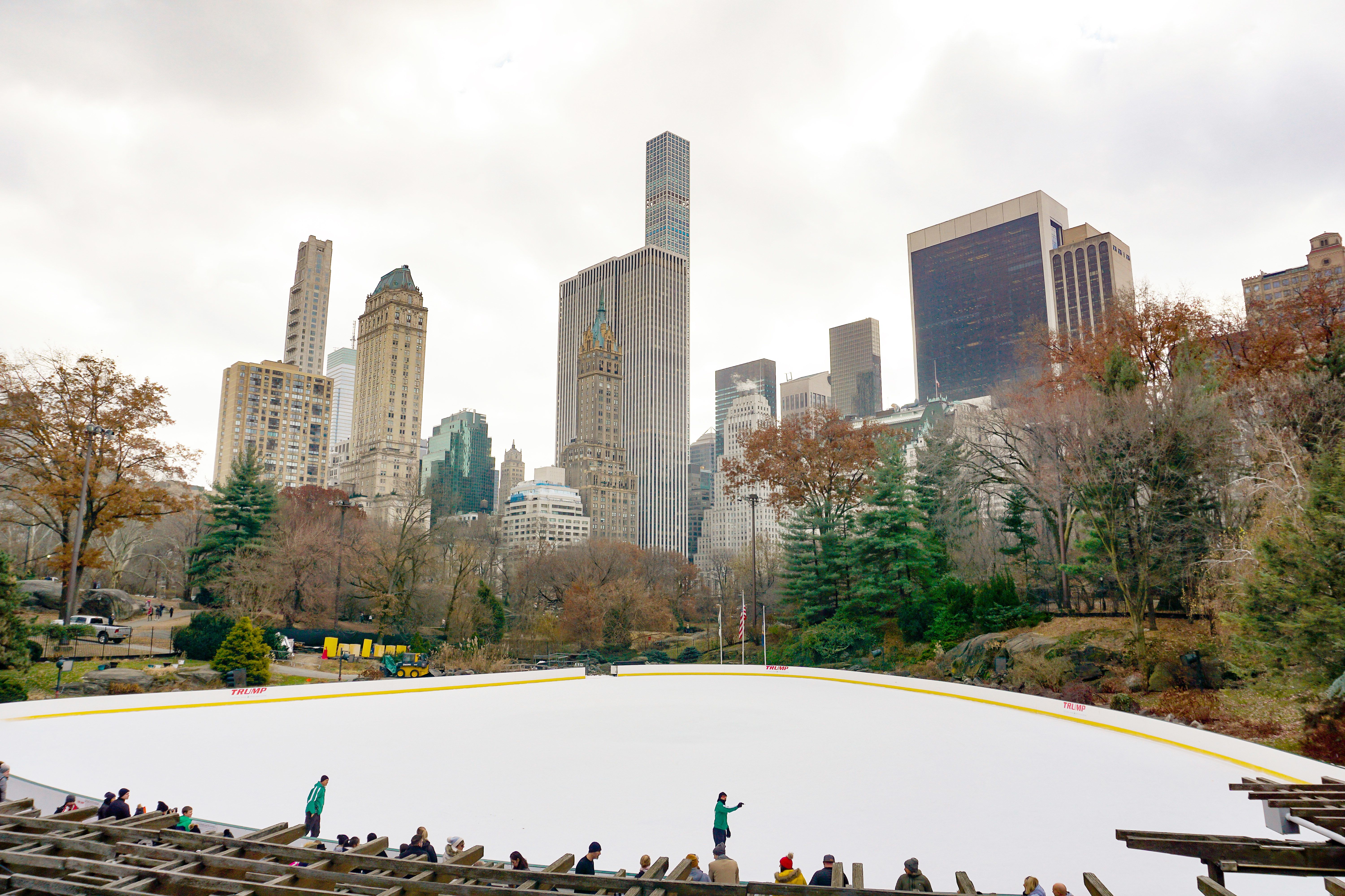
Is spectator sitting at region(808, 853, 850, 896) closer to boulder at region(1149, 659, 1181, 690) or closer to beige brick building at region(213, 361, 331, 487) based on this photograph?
boulder at region(1149, 659, 1181, 690)

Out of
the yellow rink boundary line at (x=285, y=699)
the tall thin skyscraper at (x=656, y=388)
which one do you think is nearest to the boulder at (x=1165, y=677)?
the yellow rink boundary line at (x=285, y=699)

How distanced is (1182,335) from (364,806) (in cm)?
3506

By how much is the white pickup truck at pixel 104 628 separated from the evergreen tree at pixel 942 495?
35.1 m

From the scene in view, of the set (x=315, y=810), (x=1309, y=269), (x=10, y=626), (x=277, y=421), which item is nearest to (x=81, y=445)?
(x=10, y=626)

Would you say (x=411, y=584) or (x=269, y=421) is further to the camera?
(x=269, y=421)

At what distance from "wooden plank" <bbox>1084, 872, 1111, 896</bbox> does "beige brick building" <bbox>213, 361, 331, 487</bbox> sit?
181 m

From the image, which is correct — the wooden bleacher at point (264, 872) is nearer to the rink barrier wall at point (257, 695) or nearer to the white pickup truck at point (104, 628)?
the rink barrier wall at point (257, 695)

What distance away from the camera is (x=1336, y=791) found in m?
6.27

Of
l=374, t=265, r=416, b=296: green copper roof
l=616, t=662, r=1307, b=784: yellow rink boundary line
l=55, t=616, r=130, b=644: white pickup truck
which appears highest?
l=374, t=265, r=416, b=296: green copper roof

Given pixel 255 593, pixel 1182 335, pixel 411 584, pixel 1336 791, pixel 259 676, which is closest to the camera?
pixel 1336 791

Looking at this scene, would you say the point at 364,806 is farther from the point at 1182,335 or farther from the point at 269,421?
the point at 269,421

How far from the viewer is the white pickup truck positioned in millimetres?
29500

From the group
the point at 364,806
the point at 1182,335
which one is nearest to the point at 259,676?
the point at 364,806

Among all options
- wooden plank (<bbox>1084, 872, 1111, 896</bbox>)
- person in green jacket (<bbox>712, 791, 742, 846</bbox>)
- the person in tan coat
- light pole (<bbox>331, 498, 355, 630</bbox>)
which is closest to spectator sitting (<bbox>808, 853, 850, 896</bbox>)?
the person in tan coat
